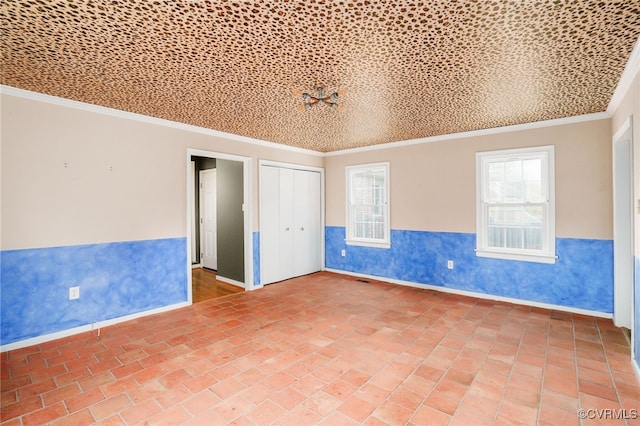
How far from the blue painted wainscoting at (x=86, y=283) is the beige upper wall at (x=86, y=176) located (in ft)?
0.40

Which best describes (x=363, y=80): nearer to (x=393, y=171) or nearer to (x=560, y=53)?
(x=560, y=53)

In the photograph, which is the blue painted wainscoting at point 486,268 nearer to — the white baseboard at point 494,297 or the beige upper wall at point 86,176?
the white baseboard at point 494,297

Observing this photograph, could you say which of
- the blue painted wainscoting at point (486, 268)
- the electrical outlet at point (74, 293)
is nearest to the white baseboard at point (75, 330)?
the electrical outlet at point (74, 293)

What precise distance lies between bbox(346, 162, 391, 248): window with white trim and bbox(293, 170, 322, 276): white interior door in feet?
2.14

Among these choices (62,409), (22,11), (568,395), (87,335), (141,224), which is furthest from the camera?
(141,224)

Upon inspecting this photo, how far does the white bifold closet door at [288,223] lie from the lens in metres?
5.23

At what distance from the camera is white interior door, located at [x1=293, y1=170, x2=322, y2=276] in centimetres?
580

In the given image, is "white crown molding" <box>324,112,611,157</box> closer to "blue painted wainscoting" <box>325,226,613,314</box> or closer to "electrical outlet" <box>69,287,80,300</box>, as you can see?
"blue painted wainscoting" <box>325,226,613,314</box>

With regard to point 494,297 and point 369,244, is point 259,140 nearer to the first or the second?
point 369,244

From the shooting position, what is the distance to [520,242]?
14.0 ft

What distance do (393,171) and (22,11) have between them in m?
4.70

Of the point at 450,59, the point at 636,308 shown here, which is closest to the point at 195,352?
the point at 450,59

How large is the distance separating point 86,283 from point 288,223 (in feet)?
10.0

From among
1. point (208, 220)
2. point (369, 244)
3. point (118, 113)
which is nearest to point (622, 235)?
point (369, 244)
